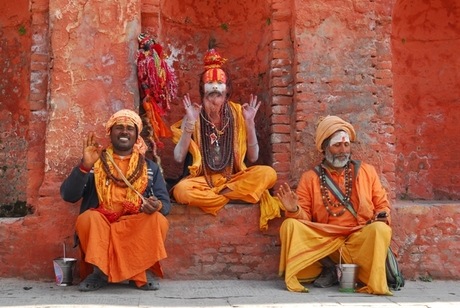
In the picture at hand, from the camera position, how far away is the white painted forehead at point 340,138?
5812mm

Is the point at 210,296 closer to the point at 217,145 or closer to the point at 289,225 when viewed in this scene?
the point at 289,225

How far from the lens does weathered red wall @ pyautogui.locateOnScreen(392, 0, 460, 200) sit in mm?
7613

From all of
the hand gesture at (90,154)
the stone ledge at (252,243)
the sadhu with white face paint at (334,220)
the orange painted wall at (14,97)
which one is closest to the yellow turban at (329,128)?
the sadhu with white face paint at (334,220)

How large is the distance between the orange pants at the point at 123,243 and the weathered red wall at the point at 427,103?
352cm

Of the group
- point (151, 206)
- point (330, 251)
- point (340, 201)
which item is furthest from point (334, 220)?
point (151, 206)

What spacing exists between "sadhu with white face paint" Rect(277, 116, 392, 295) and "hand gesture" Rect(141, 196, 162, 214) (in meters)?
1.05

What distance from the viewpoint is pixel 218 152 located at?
6297 millimetres

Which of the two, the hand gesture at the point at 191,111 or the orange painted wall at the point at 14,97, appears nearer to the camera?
the hand gesture at the point at 191,111

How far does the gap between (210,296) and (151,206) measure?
2.86 feet

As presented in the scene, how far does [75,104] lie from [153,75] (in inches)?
30.7

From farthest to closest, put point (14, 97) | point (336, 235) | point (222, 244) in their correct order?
point (14, 97) < point (222, 244) < point (336, 235)

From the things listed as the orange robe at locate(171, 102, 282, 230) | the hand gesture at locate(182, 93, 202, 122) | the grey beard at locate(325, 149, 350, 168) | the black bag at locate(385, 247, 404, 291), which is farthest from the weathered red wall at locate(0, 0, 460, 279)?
the black bag at locate(385, 247, 404, 291)

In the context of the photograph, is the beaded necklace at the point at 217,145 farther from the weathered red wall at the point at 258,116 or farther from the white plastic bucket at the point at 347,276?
the white plastic bucket at the point at 347,276

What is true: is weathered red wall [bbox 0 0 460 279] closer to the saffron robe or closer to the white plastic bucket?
the saffron robe
